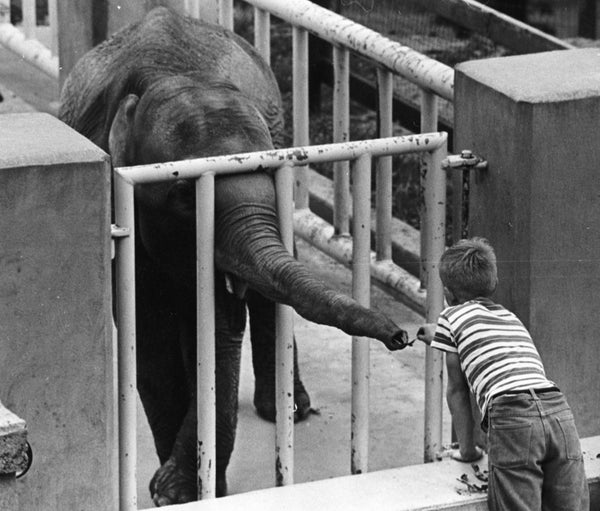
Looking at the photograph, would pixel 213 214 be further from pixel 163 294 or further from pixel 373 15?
pixel 373 15

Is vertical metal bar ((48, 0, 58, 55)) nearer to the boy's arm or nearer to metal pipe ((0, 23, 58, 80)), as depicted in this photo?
metal pipe ((0, 23, 58, 80))

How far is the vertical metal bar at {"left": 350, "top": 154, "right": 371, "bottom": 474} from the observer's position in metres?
5.71

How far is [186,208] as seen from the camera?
6246 mm

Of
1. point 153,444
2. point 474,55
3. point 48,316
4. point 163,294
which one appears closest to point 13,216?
point 48,316

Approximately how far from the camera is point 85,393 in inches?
205

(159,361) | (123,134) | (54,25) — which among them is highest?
(123,134)

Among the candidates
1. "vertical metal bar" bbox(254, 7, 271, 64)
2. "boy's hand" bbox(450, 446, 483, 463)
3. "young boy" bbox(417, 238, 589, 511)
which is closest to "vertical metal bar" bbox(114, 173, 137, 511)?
"young boy" bbox(417, 238, 589, 511)

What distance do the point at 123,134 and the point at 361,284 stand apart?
1.26 metres

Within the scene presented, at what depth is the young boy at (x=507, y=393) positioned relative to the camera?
527cm

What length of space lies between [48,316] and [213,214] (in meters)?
0.63

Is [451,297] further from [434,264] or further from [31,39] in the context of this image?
[31,39]

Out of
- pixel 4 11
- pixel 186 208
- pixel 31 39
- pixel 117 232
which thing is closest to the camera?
pixel 117 232

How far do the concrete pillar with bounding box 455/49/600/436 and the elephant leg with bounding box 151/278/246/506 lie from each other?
0.91 metres

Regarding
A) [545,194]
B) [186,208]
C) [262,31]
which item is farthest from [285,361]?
[262,31]
